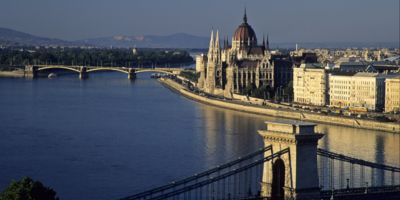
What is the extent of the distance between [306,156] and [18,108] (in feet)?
54.4

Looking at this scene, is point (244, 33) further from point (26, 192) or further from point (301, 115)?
point (26, 192)

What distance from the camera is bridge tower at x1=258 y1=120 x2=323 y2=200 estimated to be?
29.8ft

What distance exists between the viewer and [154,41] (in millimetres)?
171875

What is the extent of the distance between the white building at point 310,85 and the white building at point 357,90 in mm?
399

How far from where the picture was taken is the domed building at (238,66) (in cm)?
3300

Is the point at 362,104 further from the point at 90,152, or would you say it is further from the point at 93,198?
the point at 93,198

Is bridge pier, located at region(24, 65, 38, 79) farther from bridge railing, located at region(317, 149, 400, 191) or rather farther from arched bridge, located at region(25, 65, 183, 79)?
bridge railing, located at region(317, 149, 400, 191)

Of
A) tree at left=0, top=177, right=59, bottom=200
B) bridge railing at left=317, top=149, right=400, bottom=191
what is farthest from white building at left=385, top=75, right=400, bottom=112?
tree at left=0, top=177, right=59, bottom=200

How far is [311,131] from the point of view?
9.16m

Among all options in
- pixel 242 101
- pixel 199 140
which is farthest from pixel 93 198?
pixel 242 101

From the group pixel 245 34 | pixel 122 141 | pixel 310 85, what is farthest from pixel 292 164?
pixel 245 34

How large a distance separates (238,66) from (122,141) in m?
16.4

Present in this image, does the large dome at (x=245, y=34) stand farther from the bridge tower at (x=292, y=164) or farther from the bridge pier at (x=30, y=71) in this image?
the bridge tower at (x=292, y=164)

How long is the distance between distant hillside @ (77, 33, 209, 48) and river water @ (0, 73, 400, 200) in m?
134
